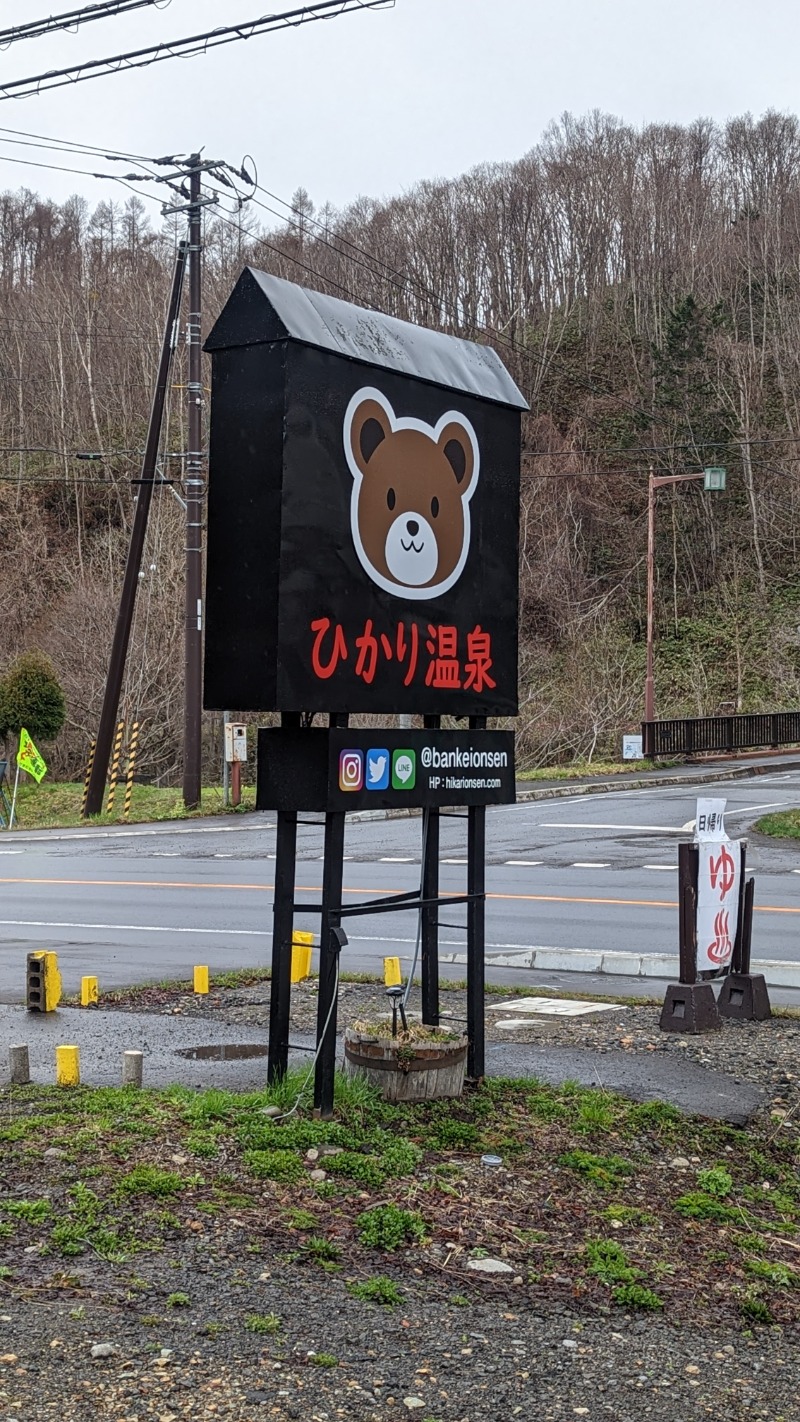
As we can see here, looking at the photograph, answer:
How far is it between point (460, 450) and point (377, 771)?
1732 millimetres

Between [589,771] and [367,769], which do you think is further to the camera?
[589,771]

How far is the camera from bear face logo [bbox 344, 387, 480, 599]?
6652mm

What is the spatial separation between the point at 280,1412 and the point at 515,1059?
430 centimetres

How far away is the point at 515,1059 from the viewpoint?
8211mm

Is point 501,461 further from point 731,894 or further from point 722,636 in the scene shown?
point 722,636

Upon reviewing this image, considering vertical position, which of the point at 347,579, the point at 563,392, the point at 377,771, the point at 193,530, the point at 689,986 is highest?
the point at 563,392

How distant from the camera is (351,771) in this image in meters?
6.53

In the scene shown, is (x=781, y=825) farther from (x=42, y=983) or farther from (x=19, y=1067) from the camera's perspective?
(x=19, y=1067)

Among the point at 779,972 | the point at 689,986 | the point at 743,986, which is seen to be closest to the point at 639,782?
the point at 779,972

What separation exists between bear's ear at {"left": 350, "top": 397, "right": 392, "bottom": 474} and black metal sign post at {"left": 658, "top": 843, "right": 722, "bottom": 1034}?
368 cm

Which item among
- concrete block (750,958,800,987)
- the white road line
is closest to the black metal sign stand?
Result: concrete block (750,958,800,987)

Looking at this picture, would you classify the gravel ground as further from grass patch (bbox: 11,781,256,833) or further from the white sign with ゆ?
grass patch (bbox: 11,781,256,833)

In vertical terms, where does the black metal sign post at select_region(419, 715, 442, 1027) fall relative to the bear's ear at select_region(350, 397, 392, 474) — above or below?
below

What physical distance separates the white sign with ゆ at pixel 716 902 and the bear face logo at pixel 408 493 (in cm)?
332
